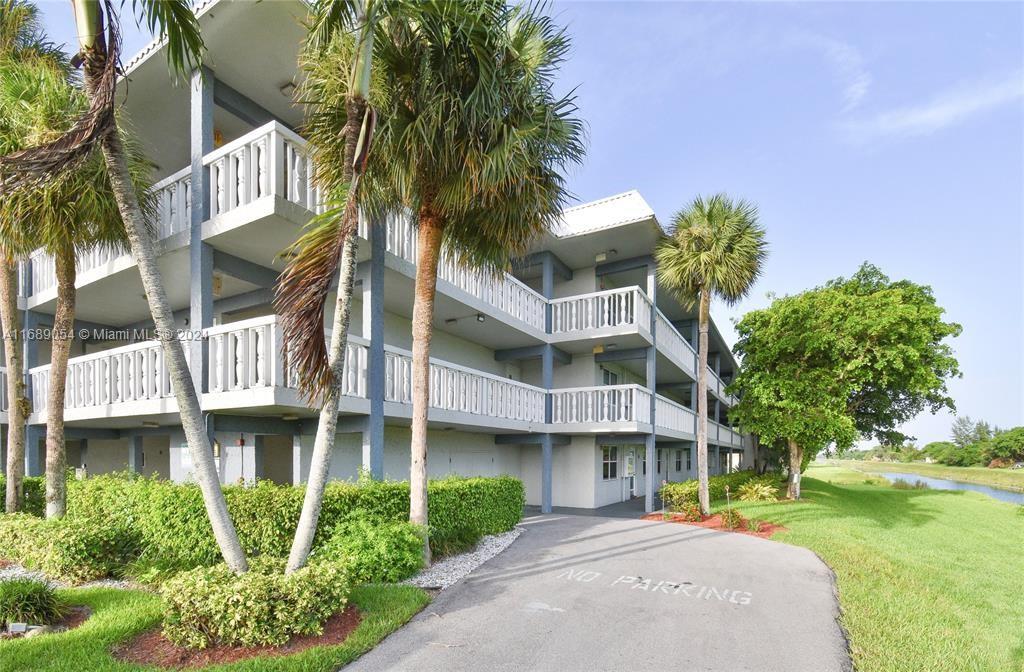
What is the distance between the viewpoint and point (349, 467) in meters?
11.7

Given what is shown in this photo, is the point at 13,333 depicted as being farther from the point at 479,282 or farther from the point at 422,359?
the point at 479,282

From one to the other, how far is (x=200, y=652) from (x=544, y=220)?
23.3 ft

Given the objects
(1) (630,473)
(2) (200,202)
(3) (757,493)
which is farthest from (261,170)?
(3) (757,493)

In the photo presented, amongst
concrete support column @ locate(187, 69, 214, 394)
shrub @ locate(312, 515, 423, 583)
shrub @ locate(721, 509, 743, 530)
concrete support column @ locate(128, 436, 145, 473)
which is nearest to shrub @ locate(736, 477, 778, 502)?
shrub @ locate(721, 509, 743, 530)

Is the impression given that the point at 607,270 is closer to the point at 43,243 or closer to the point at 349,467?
the point at 349,467

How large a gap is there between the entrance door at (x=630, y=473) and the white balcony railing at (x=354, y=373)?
861 cm

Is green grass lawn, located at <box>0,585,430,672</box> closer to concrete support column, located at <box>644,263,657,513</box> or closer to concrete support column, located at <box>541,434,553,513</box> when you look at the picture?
concrete support column, located at <box>541,434,553,513</box>

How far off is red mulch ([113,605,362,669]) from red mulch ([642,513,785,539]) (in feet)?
34.9

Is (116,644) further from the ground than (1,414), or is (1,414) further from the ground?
(1,414)

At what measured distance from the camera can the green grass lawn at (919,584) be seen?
576cm

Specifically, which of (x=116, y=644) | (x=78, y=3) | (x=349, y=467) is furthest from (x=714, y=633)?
(x=78, y=3)

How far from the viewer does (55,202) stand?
8.12 meters

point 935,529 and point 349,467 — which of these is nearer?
point 349,467

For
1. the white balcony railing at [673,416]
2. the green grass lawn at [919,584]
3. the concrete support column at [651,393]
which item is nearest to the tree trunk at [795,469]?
the green grass lawn at [919,584]
